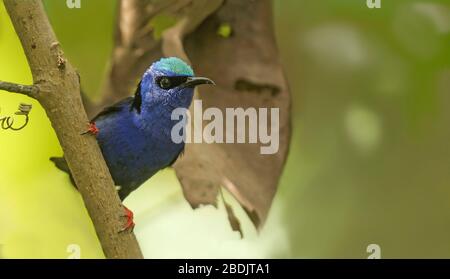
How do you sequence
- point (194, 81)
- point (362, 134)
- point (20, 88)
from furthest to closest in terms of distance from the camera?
point (362, 134)
point (194, 81)
point (20, 88)

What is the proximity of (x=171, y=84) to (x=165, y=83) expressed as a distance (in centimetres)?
2

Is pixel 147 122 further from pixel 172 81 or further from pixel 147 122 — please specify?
pixel 172 81

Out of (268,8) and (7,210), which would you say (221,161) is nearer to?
(268,8)

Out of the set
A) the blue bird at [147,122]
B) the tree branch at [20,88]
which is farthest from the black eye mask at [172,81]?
the tree branch at [20,88]

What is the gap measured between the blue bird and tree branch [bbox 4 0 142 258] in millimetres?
358

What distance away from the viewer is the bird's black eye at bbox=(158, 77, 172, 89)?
2.70 metres

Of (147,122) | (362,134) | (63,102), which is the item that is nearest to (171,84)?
(147,122)

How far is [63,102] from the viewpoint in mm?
2270

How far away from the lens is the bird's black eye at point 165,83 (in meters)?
2.70
